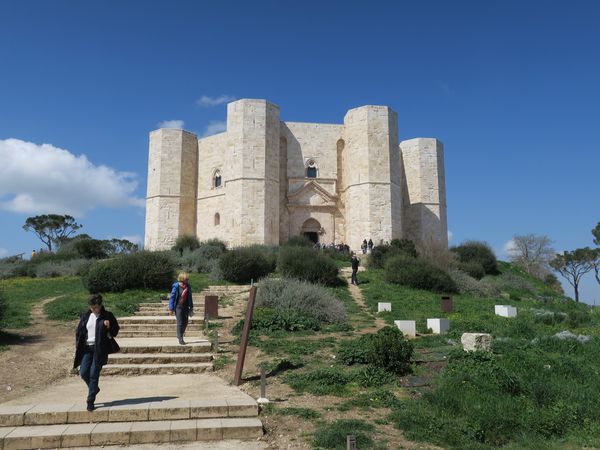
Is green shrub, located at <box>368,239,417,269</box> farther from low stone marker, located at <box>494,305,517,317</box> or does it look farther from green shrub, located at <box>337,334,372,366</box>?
green shrub, located at <box>337,334,372,366</box>

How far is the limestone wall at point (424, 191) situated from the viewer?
33594mm

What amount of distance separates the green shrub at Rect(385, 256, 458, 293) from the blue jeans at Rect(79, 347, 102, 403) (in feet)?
47.4

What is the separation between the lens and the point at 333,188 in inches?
1287

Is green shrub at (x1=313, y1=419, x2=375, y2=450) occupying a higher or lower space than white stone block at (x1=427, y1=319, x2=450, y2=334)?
lower

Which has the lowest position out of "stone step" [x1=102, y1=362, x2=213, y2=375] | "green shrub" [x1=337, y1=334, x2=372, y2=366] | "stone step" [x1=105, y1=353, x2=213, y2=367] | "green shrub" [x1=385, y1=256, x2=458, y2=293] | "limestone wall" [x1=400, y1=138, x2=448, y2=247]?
"stone step" [x1=102, y1=362, x2=213, y2=375]

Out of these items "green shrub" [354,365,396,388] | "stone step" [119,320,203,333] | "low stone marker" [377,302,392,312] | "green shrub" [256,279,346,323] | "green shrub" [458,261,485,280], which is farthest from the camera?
"green shrub" [458,261,485,280]

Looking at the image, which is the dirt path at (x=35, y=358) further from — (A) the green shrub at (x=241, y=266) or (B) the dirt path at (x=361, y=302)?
(A) the green shrub at (x=241, y=266)

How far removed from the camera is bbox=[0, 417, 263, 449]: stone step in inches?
183

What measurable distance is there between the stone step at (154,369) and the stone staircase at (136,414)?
2 cm

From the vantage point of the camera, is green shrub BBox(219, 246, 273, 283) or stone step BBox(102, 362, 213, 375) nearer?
stone step BBox(102, 362, 213, 375)

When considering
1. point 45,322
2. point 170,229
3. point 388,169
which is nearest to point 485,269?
point 388,169

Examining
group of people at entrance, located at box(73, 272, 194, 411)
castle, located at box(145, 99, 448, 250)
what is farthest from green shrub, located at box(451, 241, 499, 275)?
group of people at entrance, located at box(73, 272, 194, 411)

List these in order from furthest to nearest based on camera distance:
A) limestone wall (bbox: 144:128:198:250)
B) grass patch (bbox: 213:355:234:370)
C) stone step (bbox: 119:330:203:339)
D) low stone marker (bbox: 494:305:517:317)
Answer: limestone wall (bbox: 144:128:198:250) < low stone marker (bbox: 494:305:517:317) < stone step (bbox: 119:330:203:339) < grass patch (bbox: 213:355:234:370)

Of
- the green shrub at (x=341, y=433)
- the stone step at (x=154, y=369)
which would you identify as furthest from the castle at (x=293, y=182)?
the green shrub at (x=341, y=433)
